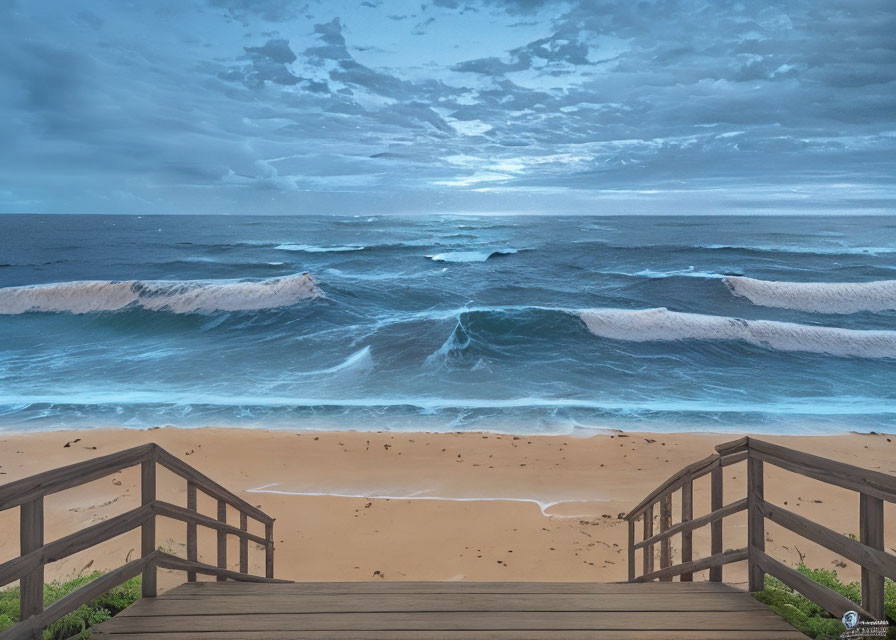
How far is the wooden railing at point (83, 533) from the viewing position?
2309 mm

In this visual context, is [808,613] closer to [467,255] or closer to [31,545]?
[31,545]

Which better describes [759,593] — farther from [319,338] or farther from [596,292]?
[596,292]

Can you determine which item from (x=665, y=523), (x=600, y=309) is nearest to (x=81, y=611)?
(x=665, y=523)

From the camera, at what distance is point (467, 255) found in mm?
47438

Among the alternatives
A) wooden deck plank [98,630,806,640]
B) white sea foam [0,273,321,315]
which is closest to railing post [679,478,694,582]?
wooden deck plank [98,630,806,640]

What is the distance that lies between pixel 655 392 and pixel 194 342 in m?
15.9

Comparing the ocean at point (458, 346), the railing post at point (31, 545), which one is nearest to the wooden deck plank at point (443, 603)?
the railing post at point (31, 545)

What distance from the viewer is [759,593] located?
324 centimetres

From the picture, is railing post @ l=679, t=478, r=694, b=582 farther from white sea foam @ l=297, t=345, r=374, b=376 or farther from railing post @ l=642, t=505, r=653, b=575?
white sea foam @ l=297, t=345, r=374, b=376

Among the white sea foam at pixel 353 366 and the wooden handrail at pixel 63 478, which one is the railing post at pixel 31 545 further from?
the white sea foam at pixel 353 366

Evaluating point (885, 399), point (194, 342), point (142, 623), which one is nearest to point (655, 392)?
point (885, 399)

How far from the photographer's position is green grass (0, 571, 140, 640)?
110 inches

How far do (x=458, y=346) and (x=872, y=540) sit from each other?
17.2 metres

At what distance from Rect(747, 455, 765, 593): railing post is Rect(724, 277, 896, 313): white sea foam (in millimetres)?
28742
